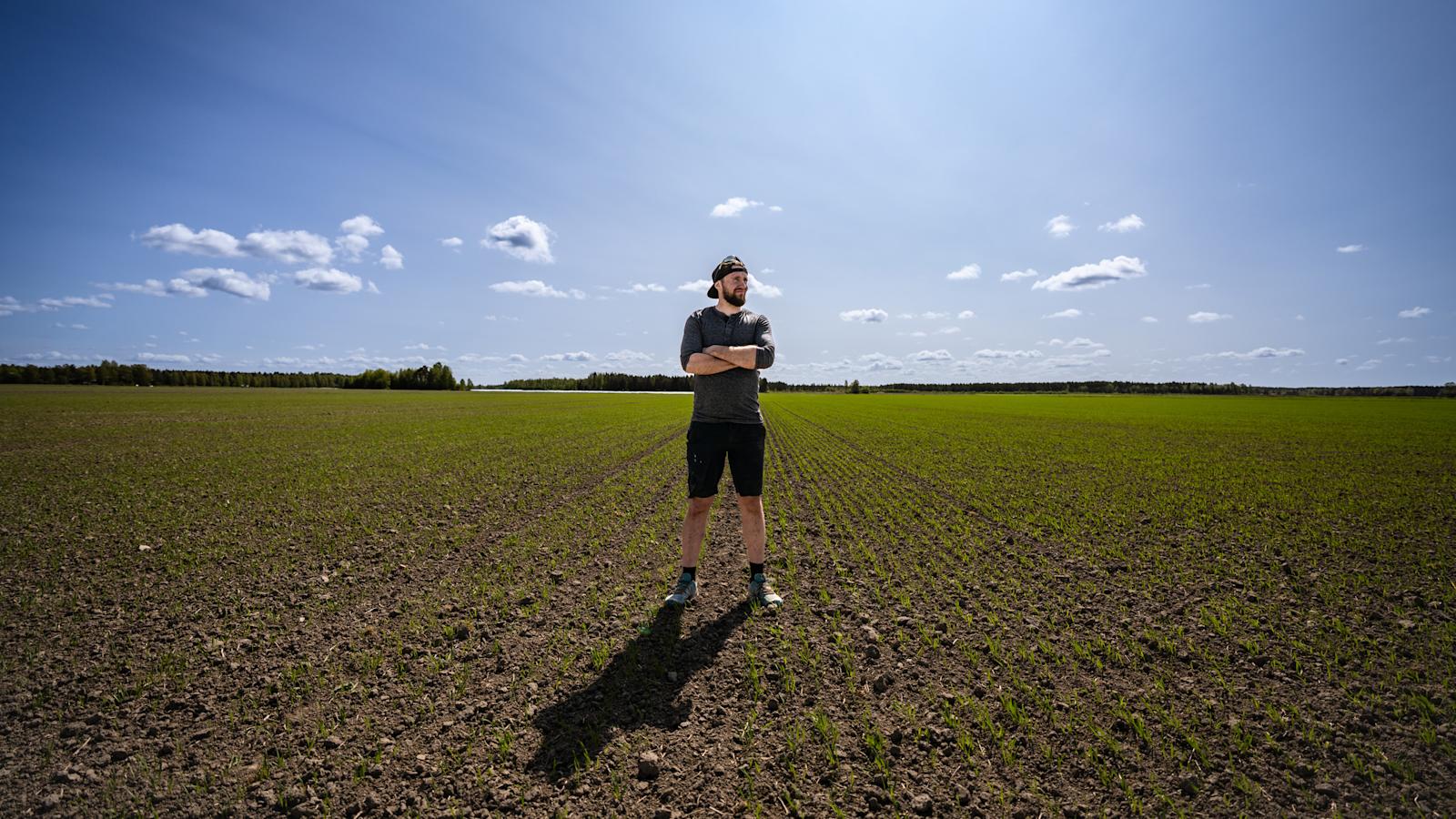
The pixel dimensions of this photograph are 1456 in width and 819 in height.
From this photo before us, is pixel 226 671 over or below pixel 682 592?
below

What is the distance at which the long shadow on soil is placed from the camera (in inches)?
131

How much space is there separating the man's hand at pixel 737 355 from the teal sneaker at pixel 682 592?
2.10 m

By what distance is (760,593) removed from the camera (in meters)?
5.52

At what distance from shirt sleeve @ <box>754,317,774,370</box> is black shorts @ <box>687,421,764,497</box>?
1.79ft

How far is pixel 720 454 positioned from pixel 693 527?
0.73 meters

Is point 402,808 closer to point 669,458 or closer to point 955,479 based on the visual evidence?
point 955,479

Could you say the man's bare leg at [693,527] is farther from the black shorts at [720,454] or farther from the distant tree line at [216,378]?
the distant tree line at [216,378]

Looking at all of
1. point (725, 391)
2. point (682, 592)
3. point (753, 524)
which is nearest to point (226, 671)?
point (682, 592)

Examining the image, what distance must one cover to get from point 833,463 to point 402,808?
1395cm

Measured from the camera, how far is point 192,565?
21.9ft

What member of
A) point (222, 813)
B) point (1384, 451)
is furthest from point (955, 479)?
point (1384, 451)

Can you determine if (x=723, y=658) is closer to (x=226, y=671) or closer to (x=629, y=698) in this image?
(x=629, y=698)

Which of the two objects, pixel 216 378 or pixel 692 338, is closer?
pixel 692 338

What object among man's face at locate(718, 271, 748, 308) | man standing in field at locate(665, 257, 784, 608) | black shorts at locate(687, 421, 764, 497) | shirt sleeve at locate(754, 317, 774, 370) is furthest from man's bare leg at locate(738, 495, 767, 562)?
man's face at locate(718, 271, 748, 308)
